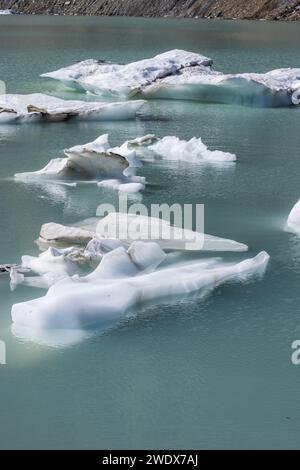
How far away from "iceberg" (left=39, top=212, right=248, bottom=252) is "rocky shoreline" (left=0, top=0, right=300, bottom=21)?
48776mm

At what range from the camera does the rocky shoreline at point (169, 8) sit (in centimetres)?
5478

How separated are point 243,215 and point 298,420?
361 centimetres

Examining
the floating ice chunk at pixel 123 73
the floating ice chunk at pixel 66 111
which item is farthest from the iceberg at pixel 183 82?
the floating ice chunk at pixel 66 111

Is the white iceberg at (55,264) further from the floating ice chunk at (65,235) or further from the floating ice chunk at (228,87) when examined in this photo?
the floating ice chunk at (228,87)

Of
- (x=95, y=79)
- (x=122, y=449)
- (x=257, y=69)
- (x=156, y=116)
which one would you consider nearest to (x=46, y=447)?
(x=122, y=449)

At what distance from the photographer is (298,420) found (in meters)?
4.06

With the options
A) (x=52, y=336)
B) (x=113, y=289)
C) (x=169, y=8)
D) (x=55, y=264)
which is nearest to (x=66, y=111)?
(x=55, y=264)

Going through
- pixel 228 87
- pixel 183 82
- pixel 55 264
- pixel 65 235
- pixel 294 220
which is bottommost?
pixel 55 264

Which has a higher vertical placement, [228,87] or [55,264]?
[228,87]

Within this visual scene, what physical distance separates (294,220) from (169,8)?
57445 mm

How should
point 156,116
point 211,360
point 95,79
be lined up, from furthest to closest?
point 95,79
point 156,116
point 211,360

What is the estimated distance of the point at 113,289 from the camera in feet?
17.3

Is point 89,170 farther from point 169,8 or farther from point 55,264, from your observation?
point 169,8

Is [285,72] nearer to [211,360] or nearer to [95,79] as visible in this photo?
[95,79]
